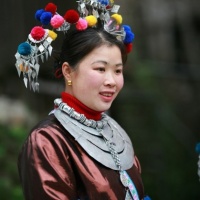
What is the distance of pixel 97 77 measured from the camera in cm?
315

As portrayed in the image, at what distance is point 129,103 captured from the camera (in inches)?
268

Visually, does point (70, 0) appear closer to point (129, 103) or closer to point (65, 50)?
point (129, 103)

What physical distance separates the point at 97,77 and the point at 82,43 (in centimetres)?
19

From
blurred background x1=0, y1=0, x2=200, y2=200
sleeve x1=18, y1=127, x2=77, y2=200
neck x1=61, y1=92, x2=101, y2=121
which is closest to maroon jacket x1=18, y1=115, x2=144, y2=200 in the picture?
sleeve x1=18, y1=127, x2=77, y2=200

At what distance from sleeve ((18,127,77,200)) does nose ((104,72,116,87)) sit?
0.36 metres

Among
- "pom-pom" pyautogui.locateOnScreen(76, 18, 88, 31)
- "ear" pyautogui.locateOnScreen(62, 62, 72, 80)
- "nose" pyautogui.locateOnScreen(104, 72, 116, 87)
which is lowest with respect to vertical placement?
"nose" pyautogui.locateOnScreen(104, 72, 116, 87)

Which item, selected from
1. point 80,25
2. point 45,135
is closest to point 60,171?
point 45,135

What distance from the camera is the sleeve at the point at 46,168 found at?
117 inches

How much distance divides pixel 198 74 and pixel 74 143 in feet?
15.4

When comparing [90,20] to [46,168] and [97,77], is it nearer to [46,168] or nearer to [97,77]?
[97,77]

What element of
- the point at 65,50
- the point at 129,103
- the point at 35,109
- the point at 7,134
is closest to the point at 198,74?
the point at 129,103

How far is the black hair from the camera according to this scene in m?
3.17

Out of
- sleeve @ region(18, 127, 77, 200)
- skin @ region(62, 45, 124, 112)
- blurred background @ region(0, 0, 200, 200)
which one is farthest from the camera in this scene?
blurred background @ region(0, 0, 200, 200)

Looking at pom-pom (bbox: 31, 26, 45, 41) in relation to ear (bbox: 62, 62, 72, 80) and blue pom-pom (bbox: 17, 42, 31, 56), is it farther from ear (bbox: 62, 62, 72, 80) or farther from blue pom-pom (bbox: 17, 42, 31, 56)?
ear (bbox: 62, 62, 72, 80)
